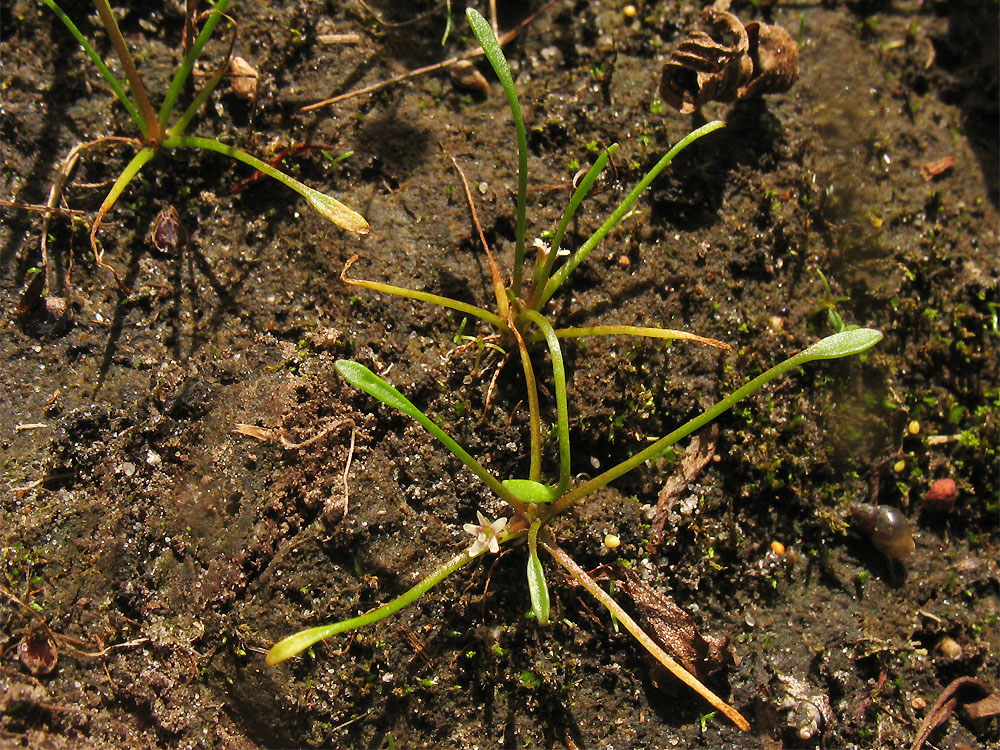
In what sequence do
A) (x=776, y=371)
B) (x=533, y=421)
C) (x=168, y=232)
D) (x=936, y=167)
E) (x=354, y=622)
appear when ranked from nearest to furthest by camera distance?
(x=354, y=622), (x=776, y=371), (x=533, y=421), (x=168, y=232), (x=936, y=167)

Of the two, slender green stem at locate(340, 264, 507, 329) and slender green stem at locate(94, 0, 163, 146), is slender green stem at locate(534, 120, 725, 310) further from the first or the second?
→ slender green stem at locate(94, 0, 163, 146)

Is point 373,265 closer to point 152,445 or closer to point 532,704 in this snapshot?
point 152,445

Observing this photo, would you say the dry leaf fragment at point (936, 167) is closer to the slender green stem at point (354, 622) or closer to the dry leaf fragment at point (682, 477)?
the dry leaf fragment at point (682, 477)

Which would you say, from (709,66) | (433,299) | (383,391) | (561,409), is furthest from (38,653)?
Result: (709,66)

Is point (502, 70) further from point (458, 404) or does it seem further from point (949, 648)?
point (949, 648)

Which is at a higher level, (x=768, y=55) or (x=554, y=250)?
(x=768, y=55)

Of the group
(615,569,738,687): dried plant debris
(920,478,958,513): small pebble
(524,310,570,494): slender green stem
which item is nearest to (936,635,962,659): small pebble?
(920,478,958,513): small pebble

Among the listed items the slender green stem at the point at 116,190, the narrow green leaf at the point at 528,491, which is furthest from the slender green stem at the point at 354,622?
the slender green stem at the point at 116,190
